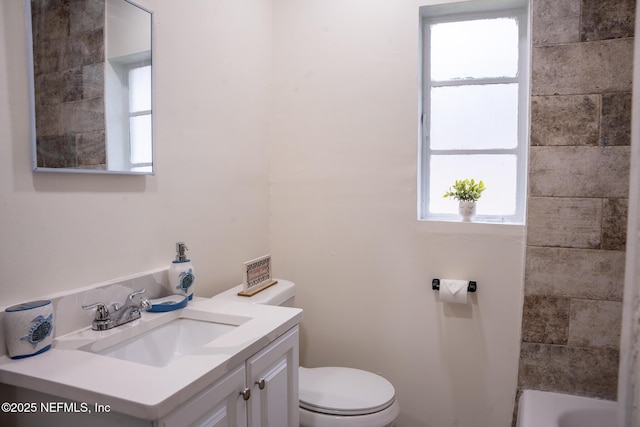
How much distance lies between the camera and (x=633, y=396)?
847 millimetres

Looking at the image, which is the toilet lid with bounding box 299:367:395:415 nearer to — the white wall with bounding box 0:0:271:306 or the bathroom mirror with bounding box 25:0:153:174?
the white wall with bounding box 0:0:271:306

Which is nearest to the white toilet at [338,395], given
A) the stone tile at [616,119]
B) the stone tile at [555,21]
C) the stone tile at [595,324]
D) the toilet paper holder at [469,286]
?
the toilet paper holder at [469,286]

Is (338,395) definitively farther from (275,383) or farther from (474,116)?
(474,116)

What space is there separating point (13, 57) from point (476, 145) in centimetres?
186

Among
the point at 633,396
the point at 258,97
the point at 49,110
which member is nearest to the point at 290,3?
the point at 258,97

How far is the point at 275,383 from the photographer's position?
1.31 meters

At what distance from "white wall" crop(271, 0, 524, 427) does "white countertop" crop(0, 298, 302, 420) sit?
941 millimetres

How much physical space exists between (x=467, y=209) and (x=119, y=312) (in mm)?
1530

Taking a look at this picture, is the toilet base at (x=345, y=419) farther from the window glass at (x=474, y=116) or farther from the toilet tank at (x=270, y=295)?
the window glass at (x=474, y=116)

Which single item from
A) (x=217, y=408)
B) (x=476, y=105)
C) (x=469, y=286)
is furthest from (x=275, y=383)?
(x=476, y=105)

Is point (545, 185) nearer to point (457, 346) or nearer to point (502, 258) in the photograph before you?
point (502, 258)

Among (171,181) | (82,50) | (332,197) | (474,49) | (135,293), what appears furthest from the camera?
(332,197)

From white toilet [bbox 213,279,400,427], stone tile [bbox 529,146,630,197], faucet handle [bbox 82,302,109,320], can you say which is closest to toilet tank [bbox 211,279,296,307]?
white toilet [bbox 213,279,400,427]

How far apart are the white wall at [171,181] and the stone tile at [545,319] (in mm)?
1321
